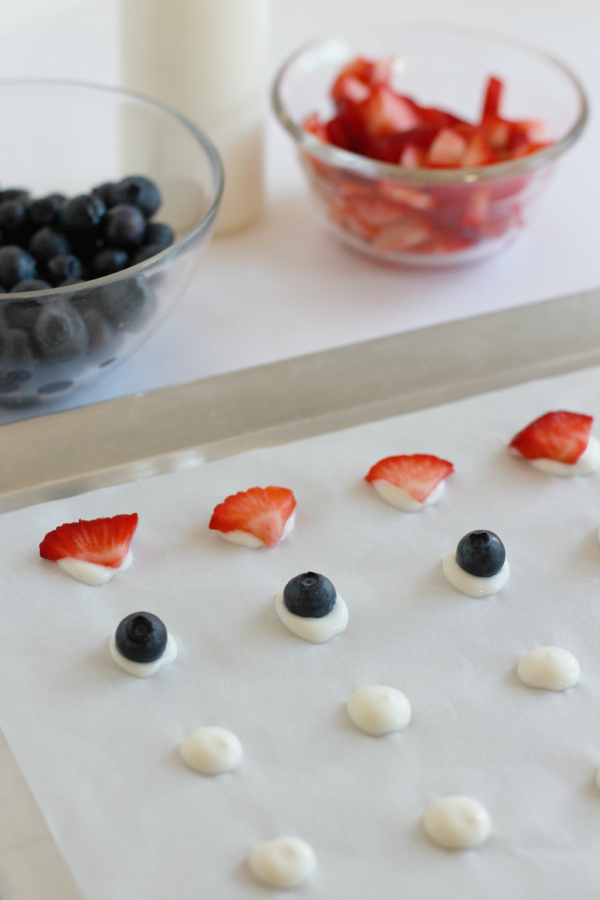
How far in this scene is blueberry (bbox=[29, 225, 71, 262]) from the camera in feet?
2.32

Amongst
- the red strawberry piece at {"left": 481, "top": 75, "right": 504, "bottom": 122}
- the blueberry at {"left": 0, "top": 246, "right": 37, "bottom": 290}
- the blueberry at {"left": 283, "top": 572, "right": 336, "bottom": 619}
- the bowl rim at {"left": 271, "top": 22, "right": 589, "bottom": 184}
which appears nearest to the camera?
the blueberry at {"left": 283, "top": 572, "right": 336, "bottom": 619}

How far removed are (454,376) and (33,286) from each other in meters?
0.33

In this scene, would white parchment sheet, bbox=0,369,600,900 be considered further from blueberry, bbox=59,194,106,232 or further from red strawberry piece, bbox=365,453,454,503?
blueberry, bbox=59,194,106,232

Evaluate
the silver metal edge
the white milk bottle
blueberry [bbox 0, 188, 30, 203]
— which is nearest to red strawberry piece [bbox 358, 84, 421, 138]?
the white milk bottle

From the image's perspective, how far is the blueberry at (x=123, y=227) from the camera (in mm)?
715

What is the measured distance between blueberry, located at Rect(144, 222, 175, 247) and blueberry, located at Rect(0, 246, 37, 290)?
0.10 m

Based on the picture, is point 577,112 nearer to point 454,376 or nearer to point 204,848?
point 454,376

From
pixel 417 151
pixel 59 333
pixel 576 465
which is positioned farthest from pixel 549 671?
pixel 417 151

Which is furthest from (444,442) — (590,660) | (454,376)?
(590,660)

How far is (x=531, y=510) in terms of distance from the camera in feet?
2.18

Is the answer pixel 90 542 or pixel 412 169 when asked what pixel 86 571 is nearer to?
pixel 90 542

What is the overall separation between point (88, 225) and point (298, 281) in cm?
23

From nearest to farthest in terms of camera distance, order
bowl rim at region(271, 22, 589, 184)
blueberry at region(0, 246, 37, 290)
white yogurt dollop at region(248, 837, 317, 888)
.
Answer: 1. white yogurt dollop at region(248, 837, 317, 888)
2. blueberry at region(0, 246, 37, 290)
3. bowl rim at region(271, 22, 589, 184)

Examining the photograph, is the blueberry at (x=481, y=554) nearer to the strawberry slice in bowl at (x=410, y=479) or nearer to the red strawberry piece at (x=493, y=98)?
the strawberry slice in bowl at (x=410, y=479)
